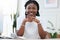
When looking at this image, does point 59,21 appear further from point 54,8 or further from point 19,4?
point 19,4

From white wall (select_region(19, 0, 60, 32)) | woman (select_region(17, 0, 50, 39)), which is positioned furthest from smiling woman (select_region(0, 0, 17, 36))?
woman (select_region(17, 0, 50, 39))

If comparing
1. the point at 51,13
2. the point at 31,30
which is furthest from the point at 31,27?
the point at 51,13

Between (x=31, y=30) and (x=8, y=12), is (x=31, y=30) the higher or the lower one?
the lower one

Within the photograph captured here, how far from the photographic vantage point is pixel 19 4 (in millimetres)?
2031

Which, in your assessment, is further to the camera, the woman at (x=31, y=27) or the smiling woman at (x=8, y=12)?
the smiling woman at (x=8, y=12)

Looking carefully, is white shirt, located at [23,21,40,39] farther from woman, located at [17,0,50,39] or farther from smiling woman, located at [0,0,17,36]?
smiling woman, located at [0,0,17,36]

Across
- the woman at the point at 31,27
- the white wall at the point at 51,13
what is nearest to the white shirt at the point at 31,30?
the woman at the point at 31,27

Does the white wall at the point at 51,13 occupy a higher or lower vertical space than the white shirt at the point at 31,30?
higher

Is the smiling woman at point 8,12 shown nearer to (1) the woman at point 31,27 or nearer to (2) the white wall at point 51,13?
(2) the white wall at point 51,13

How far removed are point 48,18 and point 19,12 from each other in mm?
413

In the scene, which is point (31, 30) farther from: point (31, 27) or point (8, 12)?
point (8, 12)

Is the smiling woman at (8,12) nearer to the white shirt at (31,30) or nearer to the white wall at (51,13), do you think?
the white wall at (51,13)

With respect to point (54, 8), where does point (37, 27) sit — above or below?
below

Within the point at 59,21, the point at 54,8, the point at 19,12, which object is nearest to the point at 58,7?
the point at 54,8
